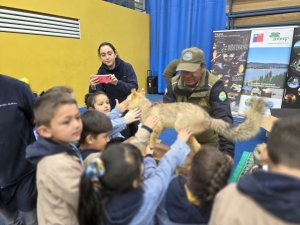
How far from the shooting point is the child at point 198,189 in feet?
3.72

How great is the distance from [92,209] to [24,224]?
2.96ft

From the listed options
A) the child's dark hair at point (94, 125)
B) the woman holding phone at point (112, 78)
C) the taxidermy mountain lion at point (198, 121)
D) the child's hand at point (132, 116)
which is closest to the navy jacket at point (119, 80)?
the woman holding phone at point (112, 78)

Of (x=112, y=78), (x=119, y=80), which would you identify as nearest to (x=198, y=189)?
(x=112, y=78)

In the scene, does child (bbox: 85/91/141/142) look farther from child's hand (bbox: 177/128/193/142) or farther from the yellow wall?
the yellow wall

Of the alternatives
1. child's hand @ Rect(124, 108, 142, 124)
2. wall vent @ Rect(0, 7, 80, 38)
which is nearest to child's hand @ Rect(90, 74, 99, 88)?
child's hand @ Rect(124, 108, 142, 124)

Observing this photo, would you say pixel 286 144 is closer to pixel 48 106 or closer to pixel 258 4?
pixel 48 106

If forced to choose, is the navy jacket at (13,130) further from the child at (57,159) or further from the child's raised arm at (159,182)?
the child's raised arm at (159,182)

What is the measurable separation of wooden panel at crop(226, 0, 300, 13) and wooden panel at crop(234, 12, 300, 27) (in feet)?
0.66

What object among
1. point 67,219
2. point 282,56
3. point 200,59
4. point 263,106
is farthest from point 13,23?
point 282,56

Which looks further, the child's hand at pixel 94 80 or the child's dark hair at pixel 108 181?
the child's hand at pixel 94 80

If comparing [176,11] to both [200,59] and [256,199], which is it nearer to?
[200,59]

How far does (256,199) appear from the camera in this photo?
811 mm

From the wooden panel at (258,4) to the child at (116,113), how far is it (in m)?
4.60

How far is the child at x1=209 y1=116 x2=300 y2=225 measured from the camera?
0.76 m
